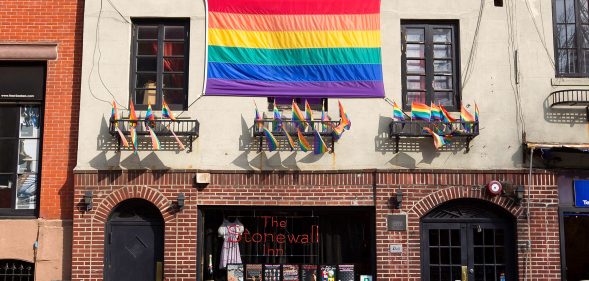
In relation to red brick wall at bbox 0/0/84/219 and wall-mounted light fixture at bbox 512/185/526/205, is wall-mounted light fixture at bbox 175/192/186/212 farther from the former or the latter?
wall-mounted light fixture at bbox 512/185/526/205

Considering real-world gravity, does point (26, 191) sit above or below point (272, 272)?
above

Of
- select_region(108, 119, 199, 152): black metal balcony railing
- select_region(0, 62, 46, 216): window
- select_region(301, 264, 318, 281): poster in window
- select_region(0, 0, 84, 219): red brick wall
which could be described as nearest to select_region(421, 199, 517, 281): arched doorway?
select_region(301, 264, 318, 281): poster in window

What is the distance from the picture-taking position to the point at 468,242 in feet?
37.0

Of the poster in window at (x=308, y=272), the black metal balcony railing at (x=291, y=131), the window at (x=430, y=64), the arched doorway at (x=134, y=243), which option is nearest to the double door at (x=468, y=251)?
the poster in window at (x=308, y=272)

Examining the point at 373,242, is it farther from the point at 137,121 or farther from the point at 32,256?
the point at 32,256

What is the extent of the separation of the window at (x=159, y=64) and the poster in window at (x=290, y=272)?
327 centimetres

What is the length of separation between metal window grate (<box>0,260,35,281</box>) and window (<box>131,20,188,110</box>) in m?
3.30

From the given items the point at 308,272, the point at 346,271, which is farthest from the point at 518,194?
the point at 308,272

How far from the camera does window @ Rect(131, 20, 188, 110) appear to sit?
1158 cm

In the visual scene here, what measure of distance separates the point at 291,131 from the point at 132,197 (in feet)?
9.44

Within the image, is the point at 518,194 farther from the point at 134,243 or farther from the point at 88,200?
the point at 88,200

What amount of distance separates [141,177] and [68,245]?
5.64 feet

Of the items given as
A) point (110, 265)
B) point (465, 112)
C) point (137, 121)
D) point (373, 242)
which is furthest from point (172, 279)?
point (465, 112)

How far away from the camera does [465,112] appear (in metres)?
11.3
